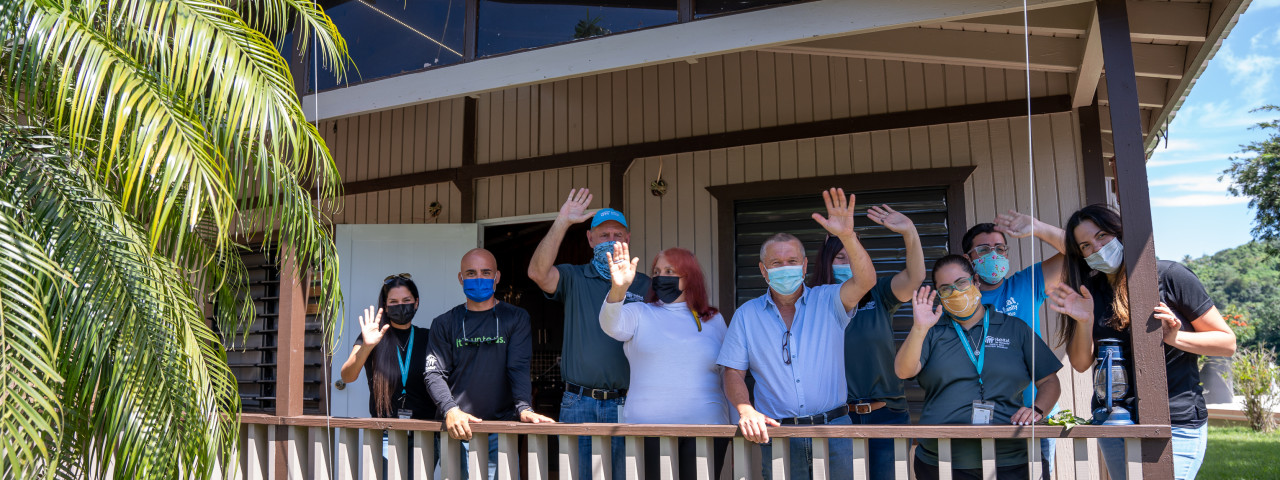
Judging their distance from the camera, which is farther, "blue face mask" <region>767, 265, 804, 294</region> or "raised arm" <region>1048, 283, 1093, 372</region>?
"blue face mask" <region>767, 265, 804, 294</region>

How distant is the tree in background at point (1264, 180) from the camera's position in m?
16.8

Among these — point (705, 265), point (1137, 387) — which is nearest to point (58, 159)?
point (705, 265)

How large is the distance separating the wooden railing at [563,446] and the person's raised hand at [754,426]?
6 centimetres

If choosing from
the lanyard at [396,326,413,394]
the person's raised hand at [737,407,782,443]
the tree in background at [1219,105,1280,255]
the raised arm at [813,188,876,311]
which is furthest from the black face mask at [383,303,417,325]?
the tree in background at [1219,105,1280,255]

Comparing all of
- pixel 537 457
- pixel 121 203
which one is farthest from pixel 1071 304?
pixel 121 203

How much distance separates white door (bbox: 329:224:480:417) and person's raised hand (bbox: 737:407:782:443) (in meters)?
3.48

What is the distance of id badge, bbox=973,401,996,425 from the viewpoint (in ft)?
10.0

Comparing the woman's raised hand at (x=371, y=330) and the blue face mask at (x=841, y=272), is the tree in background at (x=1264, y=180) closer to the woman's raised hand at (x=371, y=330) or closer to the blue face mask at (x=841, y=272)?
the blue face mask at (x=841, y=272)

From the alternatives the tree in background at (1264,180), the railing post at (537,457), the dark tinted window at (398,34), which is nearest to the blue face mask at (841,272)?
the railing post at (537,457)

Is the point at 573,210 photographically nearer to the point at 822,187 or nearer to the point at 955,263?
the point at 955,263

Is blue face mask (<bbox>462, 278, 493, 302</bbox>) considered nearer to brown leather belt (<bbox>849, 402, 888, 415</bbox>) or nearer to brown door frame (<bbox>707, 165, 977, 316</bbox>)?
brown leather belt (<bbox>849, 402, 888, 415</bbox>)

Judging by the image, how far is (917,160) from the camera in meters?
5.05

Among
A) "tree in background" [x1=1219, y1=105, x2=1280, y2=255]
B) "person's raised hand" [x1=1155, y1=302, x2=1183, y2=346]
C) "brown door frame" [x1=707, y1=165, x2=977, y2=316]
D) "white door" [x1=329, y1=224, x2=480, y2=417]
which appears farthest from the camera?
"tree in background" [x1=1219, y1=105, x2=1280, y2=255]

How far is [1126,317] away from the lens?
3.13 meters
